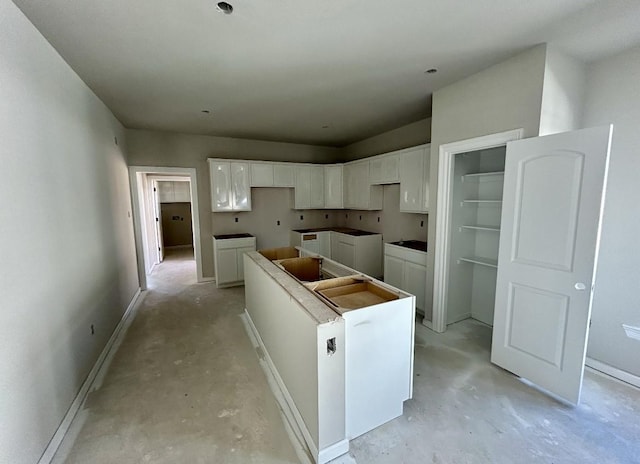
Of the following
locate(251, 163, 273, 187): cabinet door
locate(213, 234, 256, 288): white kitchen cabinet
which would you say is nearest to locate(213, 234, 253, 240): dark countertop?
locate(213, 234, 256, 288): white kitchen cabinet

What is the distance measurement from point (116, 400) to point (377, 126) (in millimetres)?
4483

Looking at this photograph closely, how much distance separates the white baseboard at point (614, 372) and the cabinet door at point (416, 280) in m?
1.55

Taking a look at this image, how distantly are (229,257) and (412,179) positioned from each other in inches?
128

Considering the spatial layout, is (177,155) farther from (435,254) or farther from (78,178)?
(435,254)

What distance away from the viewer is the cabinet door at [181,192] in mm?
8188

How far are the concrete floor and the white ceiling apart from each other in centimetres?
265

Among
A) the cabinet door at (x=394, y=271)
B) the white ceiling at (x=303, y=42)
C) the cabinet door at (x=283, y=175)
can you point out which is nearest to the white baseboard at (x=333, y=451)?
the cabinet door at (x=394, y=271)

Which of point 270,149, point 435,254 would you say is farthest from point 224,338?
point 270,149

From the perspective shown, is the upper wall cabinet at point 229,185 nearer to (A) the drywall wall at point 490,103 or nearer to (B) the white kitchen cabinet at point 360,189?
(B) the white kitchen cabinet at point 360,189

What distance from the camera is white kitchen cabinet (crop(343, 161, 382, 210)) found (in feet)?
15.6

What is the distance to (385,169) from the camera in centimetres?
425

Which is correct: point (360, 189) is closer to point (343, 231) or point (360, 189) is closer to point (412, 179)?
point (343, 231)

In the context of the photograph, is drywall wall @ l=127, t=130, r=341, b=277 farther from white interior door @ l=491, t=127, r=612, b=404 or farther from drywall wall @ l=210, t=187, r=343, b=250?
white interior door @ l=491, t=127, r=612, b=404

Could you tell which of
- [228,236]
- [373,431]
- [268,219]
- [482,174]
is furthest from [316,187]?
[373,431]
